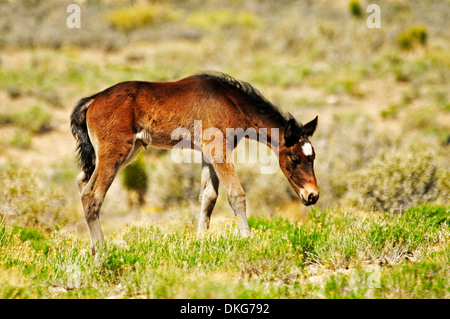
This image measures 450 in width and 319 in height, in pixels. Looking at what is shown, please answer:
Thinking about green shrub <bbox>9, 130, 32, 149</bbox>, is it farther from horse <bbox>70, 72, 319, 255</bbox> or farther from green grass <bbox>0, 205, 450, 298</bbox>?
horse <bbox>70, 72, 319, 255</bbox>

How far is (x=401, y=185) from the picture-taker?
9445 millimetres

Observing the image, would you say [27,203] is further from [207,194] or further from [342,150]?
[342,150]

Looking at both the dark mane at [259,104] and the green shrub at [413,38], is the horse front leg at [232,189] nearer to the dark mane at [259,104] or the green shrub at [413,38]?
the dark mane at [259,104]

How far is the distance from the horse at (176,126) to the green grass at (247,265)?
504mm

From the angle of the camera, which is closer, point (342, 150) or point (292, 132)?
point (292, 132)

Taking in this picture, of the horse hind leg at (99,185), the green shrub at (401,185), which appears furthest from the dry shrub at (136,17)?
the horse hind leg at (99,185)

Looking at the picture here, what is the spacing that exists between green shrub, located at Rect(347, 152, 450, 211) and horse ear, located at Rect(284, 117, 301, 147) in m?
3.92

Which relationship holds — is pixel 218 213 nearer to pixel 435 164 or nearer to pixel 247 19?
pixel 435 164

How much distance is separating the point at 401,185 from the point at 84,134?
621 centimetres

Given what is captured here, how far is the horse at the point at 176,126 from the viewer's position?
5918 mm

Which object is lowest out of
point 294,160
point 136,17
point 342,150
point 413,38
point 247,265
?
point 247,265

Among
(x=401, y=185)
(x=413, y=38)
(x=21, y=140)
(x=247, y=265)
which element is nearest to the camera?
(x=247, y=265)

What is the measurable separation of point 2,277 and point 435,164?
326 inches

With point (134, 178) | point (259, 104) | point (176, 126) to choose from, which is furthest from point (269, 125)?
point (134, 178)
